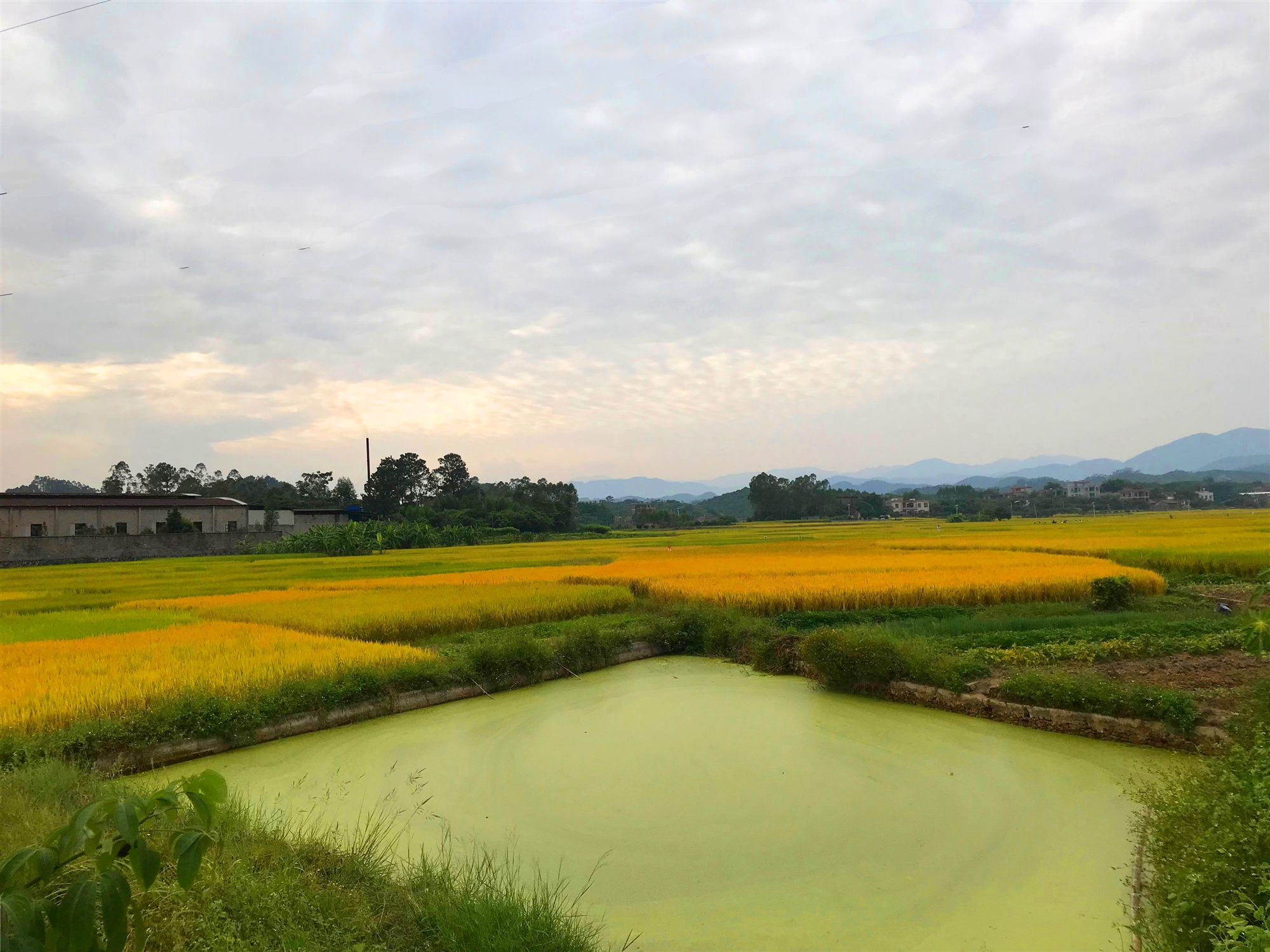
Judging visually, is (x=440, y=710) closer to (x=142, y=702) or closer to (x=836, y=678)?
(x=142, y=702)

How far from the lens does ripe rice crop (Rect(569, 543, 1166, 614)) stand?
13.4 metres

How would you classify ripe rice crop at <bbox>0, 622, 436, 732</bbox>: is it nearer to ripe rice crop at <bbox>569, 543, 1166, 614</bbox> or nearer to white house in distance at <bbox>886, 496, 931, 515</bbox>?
ripe rice crop at <bbox>569, 543, 1166, 614</bbox>

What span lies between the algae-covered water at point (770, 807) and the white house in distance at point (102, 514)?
110 feet

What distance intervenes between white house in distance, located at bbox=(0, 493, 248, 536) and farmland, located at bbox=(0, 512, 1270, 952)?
16.3 meters

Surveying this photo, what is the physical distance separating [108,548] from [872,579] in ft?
106

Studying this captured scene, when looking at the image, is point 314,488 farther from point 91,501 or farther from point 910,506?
point 910,506

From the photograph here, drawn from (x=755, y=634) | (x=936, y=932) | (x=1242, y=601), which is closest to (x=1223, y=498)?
(x=1242, y=601)

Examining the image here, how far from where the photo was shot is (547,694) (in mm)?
8891

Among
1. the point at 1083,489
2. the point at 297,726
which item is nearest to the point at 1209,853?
the point at 297,726

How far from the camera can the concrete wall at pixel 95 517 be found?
111 ft

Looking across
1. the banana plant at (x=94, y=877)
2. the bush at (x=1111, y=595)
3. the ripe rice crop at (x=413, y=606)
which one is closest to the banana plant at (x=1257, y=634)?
the banana plant at (x=94, y=877)

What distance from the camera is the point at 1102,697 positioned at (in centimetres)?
675

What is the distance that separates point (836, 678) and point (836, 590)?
5.00m

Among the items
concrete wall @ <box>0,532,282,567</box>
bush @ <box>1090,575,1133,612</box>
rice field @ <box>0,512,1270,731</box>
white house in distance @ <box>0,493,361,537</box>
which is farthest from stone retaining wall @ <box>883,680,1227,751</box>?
white house in distance @ <box>0,493,361,537</box>
